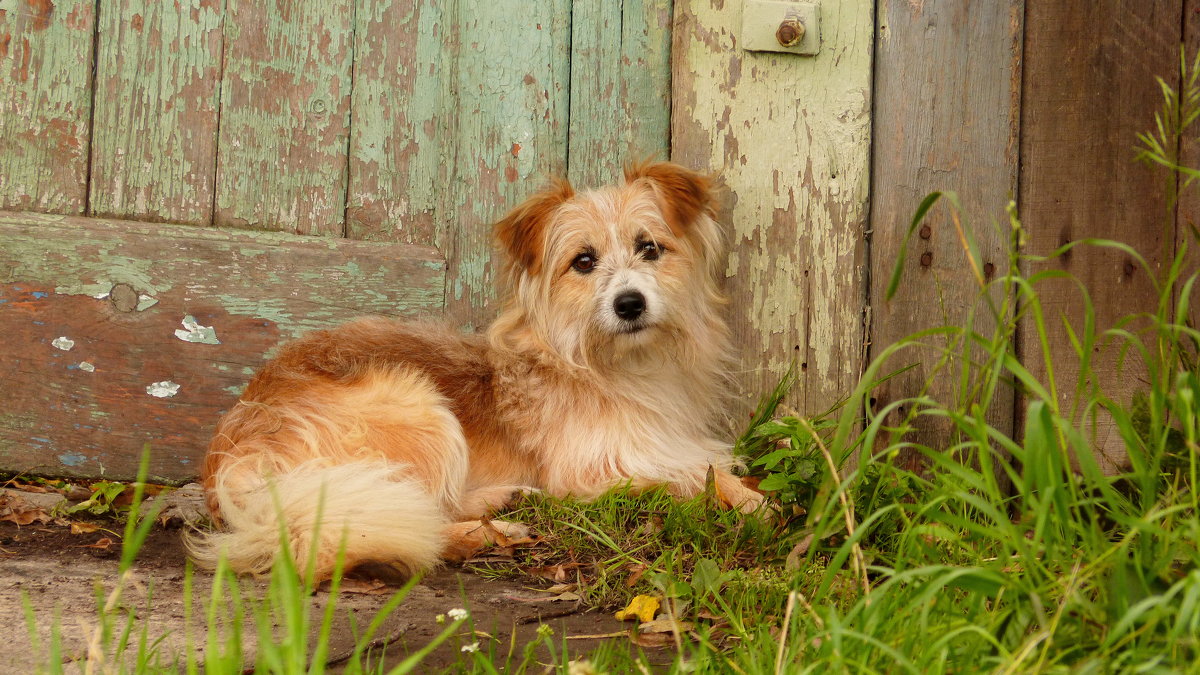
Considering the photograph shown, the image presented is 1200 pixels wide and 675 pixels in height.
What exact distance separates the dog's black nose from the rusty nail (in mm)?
1051

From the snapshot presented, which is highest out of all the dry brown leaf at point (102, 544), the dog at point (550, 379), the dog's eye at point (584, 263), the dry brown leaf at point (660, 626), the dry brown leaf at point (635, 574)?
the dog's eye at point (584, 263)

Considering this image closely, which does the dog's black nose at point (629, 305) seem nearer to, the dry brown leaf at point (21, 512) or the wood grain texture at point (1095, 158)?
the wood grain texture at point (1095, 158)

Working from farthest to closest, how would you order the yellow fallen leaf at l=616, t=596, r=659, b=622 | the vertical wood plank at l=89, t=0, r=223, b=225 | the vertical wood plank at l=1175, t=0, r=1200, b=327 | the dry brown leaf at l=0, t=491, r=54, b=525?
the vertical wood plank at l=89, t=0, r=223, b=225 < the vertical wood plank at l=1175, t=0, r=1200, b=327 < the dry brown leaf at l=0, t=491, r=54, b=525 < the yellow fallen leaf at l=616, t=596, r=659, b=622

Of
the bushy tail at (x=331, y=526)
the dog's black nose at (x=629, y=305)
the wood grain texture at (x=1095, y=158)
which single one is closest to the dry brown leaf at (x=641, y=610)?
the bushy tail at (x=331, y=526)

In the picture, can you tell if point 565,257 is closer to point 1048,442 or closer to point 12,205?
point 12,205

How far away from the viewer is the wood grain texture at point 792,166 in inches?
141

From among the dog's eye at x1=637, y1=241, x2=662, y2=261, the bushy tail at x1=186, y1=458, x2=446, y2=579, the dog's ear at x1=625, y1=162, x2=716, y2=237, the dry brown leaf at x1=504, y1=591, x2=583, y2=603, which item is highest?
the dog's ear at x1=625, y1=162, x2=716, y2=237

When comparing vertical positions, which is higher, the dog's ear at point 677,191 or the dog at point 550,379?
the dog's ear at point 677,191

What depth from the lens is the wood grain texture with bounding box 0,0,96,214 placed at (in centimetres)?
354

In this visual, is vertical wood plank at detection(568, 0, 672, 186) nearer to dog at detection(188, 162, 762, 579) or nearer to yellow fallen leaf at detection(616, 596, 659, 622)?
dog at detection(188, 162, 762, 579)

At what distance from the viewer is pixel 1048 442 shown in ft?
4.88

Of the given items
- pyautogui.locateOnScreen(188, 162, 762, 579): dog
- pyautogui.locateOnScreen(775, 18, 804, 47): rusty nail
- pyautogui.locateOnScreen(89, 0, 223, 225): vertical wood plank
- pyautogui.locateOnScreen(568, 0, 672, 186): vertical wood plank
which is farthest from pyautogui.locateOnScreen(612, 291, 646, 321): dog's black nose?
pyautogui.locateOnScreen(89, 0, 223, 225): vertical wood plank

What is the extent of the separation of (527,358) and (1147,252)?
212cm

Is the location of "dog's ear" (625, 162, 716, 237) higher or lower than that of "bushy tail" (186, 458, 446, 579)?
higher
